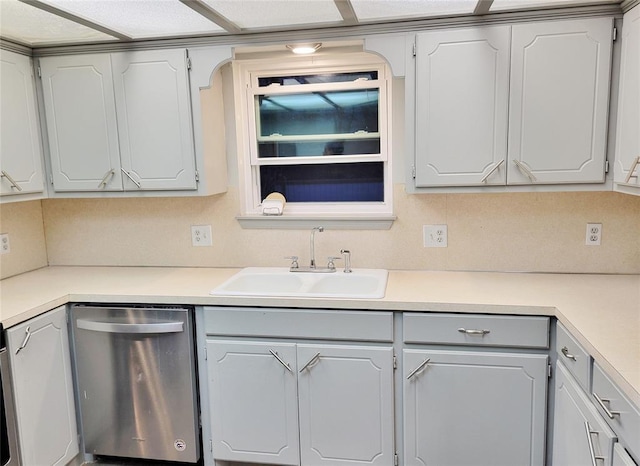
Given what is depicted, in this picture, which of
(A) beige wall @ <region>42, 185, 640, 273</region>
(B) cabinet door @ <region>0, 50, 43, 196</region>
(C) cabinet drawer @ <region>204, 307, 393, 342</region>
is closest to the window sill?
(A) beige wall @ <region>42, 185, 640, 273</region>

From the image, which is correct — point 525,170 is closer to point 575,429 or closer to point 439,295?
point 439,295

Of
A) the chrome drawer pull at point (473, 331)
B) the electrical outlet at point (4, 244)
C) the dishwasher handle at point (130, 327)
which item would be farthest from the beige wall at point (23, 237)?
the chrome drawer pull at point (473, 331)

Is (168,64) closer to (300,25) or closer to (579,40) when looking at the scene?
(300,25)

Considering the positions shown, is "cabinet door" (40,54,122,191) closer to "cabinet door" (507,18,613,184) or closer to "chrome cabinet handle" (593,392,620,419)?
"cabinet door" (507,18,613,184)

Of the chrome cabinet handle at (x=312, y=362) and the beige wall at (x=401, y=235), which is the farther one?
the beige wall at (x=401, y=235)

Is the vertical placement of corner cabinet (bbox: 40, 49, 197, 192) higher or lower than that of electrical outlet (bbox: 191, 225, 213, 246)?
higher

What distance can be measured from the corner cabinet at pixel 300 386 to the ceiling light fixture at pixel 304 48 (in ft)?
4.31

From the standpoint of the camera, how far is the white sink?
96.1 inches

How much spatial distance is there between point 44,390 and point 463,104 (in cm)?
228

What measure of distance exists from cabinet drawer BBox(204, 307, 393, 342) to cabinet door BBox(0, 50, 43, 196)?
3.90ft

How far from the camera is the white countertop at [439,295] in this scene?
174cm

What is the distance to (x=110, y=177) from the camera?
254 centimetres

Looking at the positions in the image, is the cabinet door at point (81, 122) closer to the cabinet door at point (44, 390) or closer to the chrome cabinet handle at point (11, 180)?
the chrome cabinet handle at point (11, 180)

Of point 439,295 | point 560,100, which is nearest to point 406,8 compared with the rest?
point 560,100
